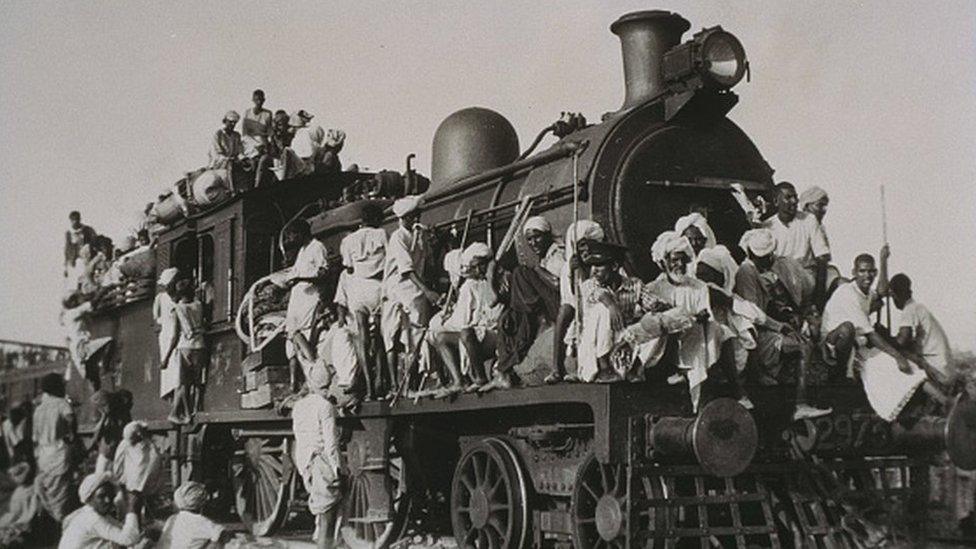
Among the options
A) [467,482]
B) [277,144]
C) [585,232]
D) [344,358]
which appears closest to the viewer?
[585,232]

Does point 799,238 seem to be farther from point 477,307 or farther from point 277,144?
point 277,144

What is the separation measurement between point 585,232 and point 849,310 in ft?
6.22

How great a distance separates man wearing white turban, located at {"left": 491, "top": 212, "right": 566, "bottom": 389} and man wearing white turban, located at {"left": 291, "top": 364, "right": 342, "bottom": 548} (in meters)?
1.59

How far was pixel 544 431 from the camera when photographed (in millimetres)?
6930

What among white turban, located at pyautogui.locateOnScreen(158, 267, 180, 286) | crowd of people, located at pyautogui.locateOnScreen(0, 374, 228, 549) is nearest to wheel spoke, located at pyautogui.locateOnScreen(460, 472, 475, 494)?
crowd of people, located at pyautogui.locateOnScreen(0, 374, 228, 549)

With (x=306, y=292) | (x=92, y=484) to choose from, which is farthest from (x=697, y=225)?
(x=92, y=484)

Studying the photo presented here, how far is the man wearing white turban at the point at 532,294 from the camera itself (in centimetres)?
718

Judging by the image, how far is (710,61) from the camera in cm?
727

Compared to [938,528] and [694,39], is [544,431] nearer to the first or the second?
[694,39]

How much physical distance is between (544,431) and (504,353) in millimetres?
643

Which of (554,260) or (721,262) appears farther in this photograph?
(554,260)

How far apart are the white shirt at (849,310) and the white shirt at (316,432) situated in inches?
141

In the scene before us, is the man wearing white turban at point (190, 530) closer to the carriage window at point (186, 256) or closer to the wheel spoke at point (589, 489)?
the wheel spoke at point (589, 489)

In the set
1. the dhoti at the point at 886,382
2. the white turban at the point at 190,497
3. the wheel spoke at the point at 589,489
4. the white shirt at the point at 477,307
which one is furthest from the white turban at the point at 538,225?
the white turban at the point at 190,497
